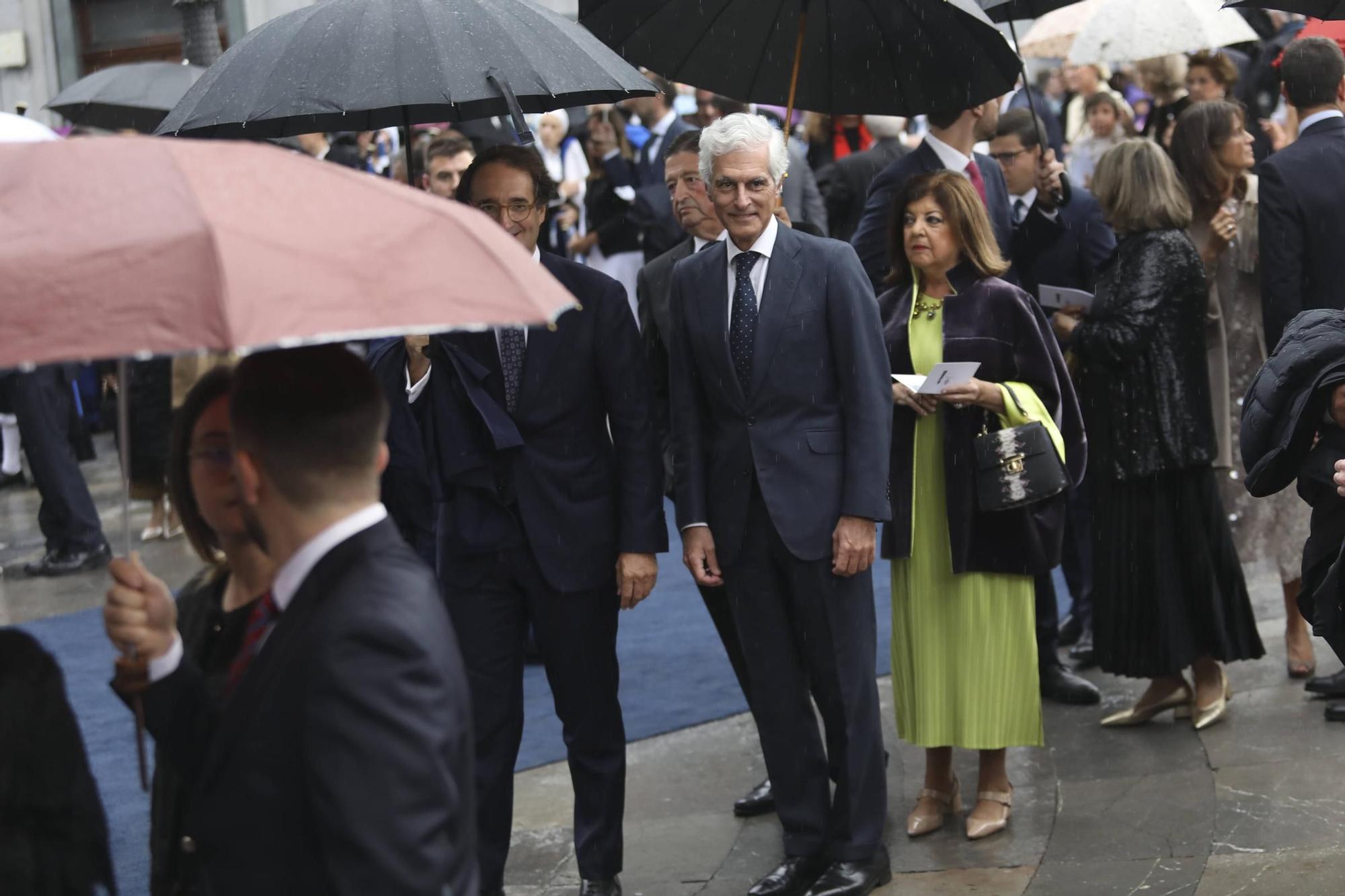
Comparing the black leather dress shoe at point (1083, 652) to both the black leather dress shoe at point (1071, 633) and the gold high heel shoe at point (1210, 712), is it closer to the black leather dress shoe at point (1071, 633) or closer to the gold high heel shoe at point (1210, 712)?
the black leather dress shoe at point (1071, 633)

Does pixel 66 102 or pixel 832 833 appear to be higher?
pixel 66 102

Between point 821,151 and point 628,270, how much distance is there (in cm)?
162

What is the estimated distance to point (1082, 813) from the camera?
18.4ft

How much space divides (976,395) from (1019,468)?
260 mm

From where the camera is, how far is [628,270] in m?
12.7

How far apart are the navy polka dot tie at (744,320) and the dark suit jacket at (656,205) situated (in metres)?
3.93

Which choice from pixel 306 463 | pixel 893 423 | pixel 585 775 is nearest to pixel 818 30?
pixel 893 423

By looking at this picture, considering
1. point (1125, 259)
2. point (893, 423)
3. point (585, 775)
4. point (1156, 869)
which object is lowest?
point (1156, 869)

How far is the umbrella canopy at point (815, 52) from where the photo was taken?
548 centimetres

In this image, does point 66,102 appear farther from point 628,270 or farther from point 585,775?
point 585,775

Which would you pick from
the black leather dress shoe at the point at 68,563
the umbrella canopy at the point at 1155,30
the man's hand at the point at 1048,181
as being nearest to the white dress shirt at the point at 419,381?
the man's hand at the point at 1048,181

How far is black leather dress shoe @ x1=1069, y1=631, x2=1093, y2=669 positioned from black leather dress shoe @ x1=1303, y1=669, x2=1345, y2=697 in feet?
3.09

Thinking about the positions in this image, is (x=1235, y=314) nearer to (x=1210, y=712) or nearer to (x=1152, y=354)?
(x=1152, y=354)

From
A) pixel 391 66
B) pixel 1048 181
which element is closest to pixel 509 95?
pixel 391 66
